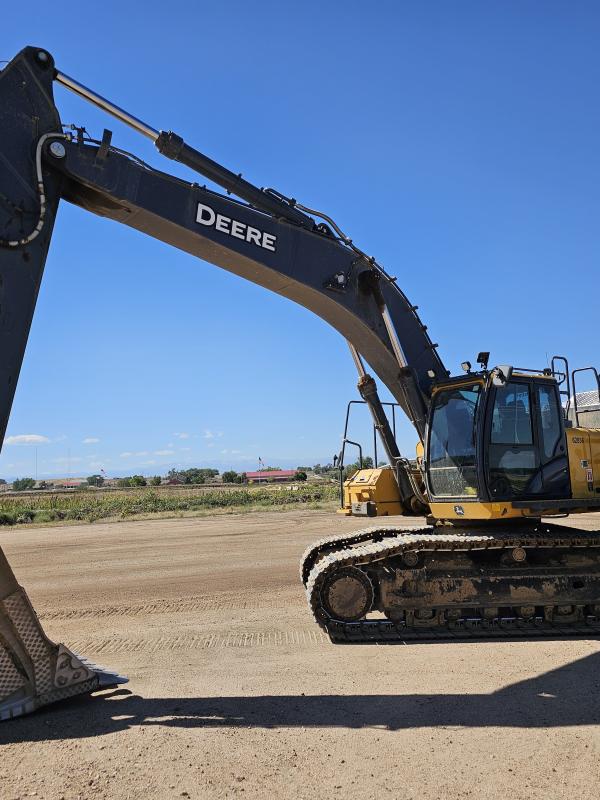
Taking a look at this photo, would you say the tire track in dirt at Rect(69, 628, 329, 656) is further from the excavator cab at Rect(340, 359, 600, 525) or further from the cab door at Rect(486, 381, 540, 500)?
the cab door at Rect(486, 381, 540, 500)

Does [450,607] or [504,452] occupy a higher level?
[504,452]

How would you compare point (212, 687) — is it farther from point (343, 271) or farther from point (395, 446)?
point (343, 271)

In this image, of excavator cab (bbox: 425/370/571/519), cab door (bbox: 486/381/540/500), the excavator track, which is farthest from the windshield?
the excavator track

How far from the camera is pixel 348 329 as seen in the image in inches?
357

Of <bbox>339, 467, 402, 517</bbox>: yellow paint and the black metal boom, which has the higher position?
the black metal boom

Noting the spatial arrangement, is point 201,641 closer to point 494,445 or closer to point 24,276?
point 494,445

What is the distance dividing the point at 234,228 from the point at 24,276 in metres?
2.51

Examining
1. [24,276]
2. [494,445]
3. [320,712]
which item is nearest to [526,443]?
[494,445]

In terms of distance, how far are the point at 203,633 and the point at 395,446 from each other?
3.64m

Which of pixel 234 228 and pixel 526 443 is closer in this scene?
pixel 234 228

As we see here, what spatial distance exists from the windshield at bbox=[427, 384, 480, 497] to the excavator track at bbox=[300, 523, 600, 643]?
66cm

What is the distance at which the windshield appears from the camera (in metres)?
8.64

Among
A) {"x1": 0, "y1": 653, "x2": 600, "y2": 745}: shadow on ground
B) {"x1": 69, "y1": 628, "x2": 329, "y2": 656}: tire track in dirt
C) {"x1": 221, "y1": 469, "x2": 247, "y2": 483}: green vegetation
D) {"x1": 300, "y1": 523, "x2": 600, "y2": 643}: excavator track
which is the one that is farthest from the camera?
{"x1": 221, "y1": 469, "x2": 247, "y2": 483}: green vegetation

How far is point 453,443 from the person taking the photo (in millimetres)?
8836
